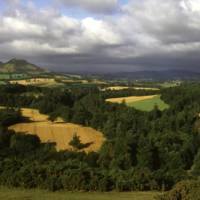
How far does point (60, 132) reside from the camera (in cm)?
9712

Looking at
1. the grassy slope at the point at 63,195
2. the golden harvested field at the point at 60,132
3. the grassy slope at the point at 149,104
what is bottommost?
the golden harvested field at the point at 60,132

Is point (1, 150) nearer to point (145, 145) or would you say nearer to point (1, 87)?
point (145, 145)

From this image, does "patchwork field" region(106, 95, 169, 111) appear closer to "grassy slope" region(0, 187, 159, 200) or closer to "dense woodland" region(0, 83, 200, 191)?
"dense woodland" region(0, 83, 200, 191)

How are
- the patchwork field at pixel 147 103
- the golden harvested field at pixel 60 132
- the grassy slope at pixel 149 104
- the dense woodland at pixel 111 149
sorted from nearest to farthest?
the dense woodland at pixel 111 149 → the golden harvested field at pixel 60 132 → the grassy slope at pixel 149 104 → the patchwork field at pixel 147 103

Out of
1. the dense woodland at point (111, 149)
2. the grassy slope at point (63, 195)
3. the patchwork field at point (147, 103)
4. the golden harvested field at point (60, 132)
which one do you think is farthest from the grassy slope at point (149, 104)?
the grassy slope at point (63, 195)

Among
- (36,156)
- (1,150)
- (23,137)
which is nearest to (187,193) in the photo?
(36,156)

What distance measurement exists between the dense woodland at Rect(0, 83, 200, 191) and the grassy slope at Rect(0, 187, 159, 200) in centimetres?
174

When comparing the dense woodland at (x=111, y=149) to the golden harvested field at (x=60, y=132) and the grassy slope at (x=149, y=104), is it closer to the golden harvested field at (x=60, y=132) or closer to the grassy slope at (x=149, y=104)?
the grassy slope at (x=149, y=104)

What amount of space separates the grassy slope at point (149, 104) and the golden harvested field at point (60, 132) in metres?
23.9

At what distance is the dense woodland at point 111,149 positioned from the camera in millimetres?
40281

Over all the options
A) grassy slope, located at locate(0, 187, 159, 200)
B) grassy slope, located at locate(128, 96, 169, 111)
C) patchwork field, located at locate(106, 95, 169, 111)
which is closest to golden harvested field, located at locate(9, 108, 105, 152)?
grassy slope, located at locate(128, 96, 169, 111)

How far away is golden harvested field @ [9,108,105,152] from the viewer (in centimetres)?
9056

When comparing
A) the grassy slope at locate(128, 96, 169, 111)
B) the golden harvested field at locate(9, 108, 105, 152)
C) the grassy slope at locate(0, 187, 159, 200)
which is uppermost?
the grassy slope at locate(0, 187, 159, 200)

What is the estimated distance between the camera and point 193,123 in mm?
110625
